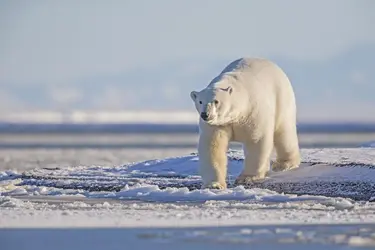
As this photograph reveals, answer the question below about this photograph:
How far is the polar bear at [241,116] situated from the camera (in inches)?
361

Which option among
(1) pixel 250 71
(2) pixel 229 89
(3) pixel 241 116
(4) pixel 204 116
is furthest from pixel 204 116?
(1) pixel 250 71

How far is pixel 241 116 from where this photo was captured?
31.1ft

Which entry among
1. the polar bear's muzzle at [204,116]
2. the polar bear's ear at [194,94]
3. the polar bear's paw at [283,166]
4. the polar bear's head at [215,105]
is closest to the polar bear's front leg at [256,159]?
the polar bear's head at [215,105]

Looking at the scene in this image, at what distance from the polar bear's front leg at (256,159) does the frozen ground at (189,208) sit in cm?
16

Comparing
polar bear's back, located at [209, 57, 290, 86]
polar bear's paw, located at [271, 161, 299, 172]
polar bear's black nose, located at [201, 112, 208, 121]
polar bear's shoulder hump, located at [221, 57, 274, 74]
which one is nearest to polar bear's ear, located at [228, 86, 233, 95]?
polar bear's back, located at [209, 57, 290, 86]

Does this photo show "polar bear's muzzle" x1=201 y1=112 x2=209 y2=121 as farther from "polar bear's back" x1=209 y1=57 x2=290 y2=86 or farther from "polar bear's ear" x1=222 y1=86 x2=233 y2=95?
"polar bear's back" x1=209 y1=57 x2=290 y2=86

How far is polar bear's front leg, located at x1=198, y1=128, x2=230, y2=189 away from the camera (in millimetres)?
9305

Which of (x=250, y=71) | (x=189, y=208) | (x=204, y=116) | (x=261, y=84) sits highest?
(x=250, y=71)

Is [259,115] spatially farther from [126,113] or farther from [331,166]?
[126,113]

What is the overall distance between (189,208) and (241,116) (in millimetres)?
2089

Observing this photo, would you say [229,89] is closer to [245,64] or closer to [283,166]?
[245,64]

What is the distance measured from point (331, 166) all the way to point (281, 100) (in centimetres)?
83

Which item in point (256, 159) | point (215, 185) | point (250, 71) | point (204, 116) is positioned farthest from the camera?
point (250, 71)

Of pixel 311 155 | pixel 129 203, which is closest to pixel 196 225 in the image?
pixel 129 203
